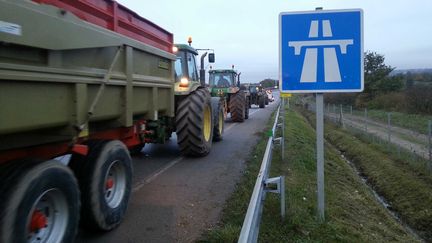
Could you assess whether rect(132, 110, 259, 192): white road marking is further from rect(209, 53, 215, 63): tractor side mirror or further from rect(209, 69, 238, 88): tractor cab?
rect(209, 69, 238, 88): tractor cab

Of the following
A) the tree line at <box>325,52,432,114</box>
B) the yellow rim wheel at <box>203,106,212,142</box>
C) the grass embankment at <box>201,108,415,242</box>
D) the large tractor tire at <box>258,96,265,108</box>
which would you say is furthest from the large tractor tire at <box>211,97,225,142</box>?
the tree line at <box>325,52,432,114</box>

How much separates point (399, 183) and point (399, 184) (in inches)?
2.4

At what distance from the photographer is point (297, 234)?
4926 mm

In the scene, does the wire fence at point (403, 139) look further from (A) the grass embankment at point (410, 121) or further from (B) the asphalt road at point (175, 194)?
(B) the asphalt road at point (175, 194)

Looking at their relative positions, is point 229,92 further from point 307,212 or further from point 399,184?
point 307,212

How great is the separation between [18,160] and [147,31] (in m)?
3.38

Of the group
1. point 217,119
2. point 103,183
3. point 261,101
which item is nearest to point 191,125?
point 217,119

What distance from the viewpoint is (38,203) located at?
3.53 m

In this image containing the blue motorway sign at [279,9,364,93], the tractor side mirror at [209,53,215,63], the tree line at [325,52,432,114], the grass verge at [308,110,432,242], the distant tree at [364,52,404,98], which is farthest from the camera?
the distant tree at [364,52,404,98]

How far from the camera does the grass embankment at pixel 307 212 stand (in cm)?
495

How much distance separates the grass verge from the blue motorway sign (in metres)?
4.92

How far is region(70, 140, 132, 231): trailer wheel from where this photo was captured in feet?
14.6

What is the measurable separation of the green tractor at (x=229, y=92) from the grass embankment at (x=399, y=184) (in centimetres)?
503

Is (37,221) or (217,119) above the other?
(217,119)
